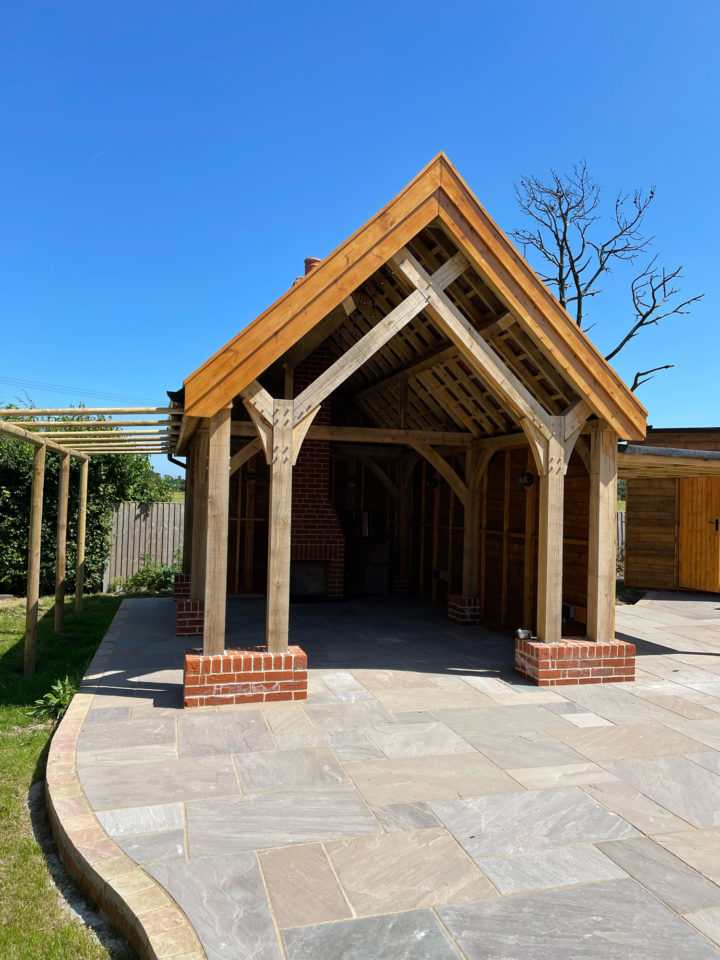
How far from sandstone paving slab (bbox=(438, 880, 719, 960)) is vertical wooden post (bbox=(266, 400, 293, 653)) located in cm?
317

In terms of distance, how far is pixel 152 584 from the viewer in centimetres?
1312

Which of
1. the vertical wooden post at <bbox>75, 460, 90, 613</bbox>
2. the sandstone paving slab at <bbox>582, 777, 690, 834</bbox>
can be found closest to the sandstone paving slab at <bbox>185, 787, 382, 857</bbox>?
the sandstone paving slab at <bbox>582, 777, 690, 834</bbox>

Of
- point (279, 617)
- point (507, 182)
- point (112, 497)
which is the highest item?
point (507, 182)

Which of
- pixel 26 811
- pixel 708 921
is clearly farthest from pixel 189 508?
pixel 708 921

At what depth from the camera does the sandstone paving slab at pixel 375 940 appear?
241 centimetres

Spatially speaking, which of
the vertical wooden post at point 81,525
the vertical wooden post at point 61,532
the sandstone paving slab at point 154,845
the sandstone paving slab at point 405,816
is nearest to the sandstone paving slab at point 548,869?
the sandstone paving slab at point 405,816

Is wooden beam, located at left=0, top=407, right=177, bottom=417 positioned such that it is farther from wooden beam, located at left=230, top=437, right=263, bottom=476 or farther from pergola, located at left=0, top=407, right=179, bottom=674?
wooden beam, located at left=230, top=437, right=263, bottom=476

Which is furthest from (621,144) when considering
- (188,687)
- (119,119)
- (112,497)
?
(188,687)

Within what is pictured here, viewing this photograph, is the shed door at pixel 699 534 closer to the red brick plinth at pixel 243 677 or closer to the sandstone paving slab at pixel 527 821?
the red brick plinth at pixel 243 677

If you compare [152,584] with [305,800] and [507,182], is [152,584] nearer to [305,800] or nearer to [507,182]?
[305,800]

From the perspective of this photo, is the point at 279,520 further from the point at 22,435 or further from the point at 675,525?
the point at 675,525

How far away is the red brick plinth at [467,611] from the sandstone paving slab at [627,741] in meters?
4.07

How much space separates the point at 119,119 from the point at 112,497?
23.5 feet

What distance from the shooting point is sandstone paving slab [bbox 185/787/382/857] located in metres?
3.23
